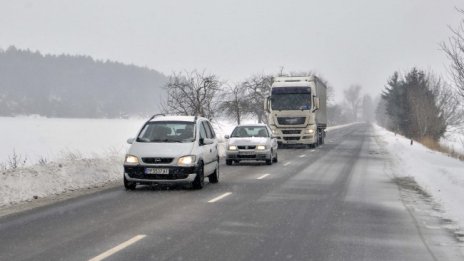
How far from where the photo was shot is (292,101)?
31562 mm

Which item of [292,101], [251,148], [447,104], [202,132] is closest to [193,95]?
[292,101]

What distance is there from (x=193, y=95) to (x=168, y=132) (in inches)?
754

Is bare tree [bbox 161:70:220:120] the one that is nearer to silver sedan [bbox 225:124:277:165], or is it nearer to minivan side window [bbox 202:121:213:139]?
silver sedan [bbox 225:124:277:165]

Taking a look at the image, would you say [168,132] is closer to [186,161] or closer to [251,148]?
[186,161]

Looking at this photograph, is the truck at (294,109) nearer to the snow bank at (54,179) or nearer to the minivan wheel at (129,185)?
the snow bank at (54,179)

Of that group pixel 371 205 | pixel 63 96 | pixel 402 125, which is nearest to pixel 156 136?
pixel 371 205

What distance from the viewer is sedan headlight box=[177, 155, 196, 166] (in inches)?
496

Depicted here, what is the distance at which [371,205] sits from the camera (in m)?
10.8

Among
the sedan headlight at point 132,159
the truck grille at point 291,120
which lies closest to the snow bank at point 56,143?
the sedan headlight at point 132,159

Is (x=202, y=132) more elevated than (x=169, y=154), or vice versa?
(x=202, y=132)

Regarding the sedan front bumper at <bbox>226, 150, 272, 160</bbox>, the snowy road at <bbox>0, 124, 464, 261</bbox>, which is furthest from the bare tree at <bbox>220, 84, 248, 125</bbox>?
the snowy road at <bbox>0, 124, 464, 261</bbox>

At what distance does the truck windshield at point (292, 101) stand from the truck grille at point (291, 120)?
0.62m

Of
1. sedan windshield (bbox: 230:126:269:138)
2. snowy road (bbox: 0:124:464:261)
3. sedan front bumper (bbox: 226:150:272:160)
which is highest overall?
sedan windshield (bbox: 230:126:269:138)

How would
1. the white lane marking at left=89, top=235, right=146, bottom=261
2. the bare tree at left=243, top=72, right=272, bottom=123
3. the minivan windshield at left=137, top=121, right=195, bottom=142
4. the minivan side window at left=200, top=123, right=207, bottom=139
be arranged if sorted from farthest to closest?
the bare tree at left=243, top=72, right=272, bottom=123 → the minivan side window at left=200, top=123, right=207, bottom=139 → the minivan windshield at left=137, top=121, right=195, bottom=142 → the white lane marking at left=89, top=235, right=146, bottom=261
